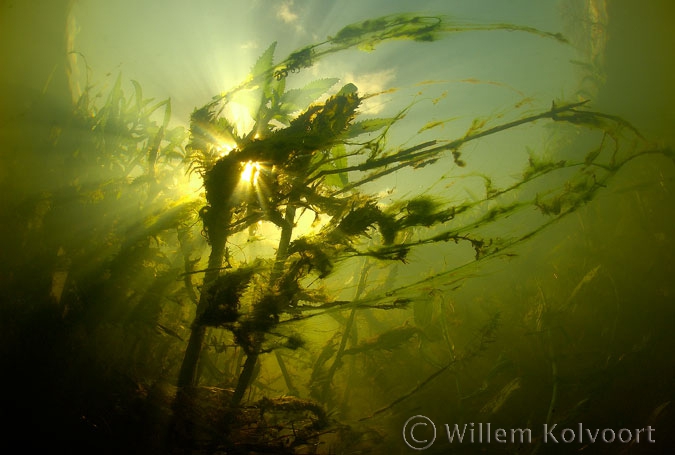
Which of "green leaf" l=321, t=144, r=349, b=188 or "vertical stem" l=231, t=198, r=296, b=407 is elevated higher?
"green leaf" l=321, t=144, r=349, b=188

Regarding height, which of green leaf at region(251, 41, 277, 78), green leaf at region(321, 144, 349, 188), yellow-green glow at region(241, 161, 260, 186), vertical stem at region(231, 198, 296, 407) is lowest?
vertical stem at region(231, 198, 296, 407)

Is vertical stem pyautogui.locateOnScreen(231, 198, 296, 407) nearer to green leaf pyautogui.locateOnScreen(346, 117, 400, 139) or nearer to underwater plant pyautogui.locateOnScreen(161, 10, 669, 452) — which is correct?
underwater plant pyautogui.locateOnScreen(161, 10, 669, 452)

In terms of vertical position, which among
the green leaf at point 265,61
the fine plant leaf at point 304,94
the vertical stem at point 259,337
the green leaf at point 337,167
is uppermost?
the green leaf at point 265,61

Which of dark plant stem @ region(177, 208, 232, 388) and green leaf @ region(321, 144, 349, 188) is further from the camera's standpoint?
green leaf @ region(321, 144, 349, 188)

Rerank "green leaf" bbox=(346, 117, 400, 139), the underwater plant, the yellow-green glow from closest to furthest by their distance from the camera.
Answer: the underwater plant → the yellow-green glow → "green leaf" bbox=(346, 117, 400, 139)

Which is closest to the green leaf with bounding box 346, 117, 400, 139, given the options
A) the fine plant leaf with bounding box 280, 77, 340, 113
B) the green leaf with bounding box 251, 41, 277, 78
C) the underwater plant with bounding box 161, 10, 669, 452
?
the underwater plant with bounding box 161, 10, 669, 452

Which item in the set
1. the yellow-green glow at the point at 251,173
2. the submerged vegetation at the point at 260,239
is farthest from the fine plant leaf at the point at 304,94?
the yellow-green glow at the point at 251,173

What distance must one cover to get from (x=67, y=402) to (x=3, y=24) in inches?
198

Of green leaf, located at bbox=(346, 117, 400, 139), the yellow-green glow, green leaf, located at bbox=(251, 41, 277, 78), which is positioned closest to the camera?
the yellow-green glow

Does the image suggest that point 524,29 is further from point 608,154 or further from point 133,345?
point 608,154

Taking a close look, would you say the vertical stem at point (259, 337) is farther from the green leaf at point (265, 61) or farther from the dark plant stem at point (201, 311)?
the green leaf at point (265, 61)

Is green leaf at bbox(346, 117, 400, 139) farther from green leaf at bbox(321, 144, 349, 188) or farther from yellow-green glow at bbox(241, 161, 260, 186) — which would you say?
yellow-green glow at bbox(241, 161, 260, 186)

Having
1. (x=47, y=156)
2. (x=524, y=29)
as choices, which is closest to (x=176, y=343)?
(x=47, y=156)

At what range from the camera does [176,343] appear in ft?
10.2
